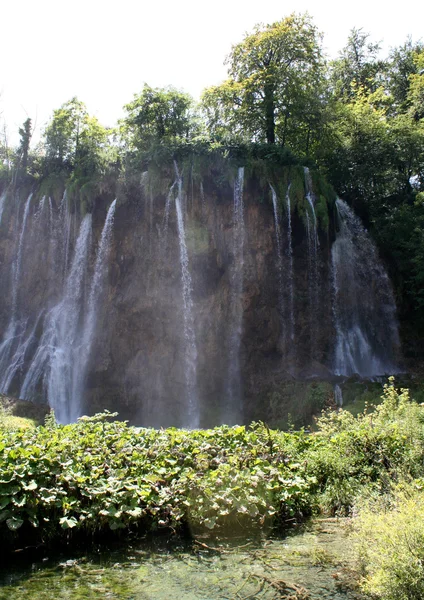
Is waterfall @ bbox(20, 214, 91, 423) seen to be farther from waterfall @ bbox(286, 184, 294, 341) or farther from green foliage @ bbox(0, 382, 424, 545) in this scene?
green foliage @ bbox(0, 382, 424, 545)

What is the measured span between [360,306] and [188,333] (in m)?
8.48

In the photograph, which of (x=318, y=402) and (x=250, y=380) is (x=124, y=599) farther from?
(x=250, y=380)

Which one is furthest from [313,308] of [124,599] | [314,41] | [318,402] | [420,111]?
[124,599]

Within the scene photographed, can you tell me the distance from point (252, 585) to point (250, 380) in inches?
698

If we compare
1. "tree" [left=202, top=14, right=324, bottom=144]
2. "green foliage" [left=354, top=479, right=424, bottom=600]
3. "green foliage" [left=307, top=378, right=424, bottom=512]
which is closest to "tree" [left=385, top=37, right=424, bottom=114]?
"tree" [left=202, top=14, right=324, bottom=144]

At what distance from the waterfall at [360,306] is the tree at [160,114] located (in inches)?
405

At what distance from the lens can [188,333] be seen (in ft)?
78.7

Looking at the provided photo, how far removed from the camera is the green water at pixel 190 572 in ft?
16.1

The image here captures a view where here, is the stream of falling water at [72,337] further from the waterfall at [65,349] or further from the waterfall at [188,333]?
the waterfall at [188,333]

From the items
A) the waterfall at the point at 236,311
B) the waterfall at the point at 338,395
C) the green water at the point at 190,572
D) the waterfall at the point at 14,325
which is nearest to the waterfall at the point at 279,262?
the waterfall at the point at 236,311

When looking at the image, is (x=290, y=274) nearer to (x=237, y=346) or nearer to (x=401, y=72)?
(x=237, y=346)

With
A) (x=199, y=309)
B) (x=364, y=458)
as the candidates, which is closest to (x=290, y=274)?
(x=199, y=309)

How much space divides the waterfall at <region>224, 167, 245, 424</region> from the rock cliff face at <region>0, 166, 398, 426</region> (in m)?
0.05

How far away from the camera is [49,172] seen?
32.1 meters
